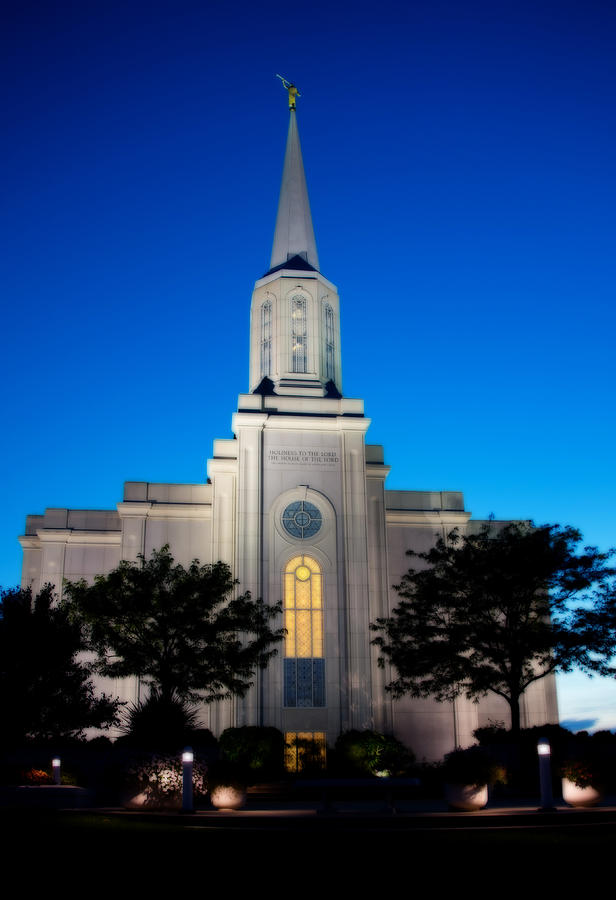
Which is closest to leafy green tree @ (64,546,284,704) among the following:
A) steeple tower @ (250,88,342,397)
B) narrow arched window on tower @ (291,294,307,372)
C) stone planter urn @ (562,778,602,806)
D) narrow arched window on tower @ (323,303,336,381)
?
stone planter urn @ (562,778,602,806)

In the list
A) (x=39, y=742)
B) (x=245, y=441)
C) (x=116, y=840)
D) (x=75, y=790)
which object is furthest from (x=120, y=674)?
(x=116, y=840)

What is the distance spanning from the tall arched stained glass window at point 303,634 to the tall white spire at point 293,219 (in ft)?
54.0

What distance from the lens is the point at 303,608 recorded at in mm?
37844

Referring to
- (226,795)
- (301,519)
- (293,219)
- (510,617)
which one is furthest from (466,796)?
(293,219)

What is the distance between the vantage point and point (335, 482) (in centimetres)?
3975

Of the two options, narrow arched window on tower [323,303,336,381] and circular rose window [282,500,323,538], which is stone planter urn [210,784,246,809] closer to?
circular rose window [282,500,323,538]

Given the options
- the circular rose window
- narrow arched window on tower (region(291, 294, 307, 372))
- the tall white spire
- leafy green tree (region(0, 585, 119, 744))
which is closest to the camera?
leafy green tree (region(0, 585, 119, 744))

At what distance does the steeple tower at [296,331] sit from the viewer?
42375mm

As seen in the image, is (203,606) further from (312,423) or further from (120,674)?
(312,423)

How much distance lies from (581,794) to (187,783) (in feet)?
28.0

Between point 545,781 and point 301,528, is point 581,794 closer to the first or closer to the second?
point 545,781

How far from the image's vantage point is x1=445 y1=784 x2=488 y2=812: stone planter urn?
60.3 ft

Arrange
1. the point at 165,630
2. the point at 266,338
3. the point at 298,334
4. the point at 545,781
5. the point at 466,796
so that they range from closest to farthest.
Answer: the point at 545,781 < the point at 466,796 < the point at 165,630 < the point at 298,334 < the point at 266,338

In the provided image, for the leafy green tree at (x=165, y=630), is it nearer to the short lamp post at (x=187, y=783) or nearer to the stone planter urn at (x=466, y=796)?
the short lamp post at (x=187, y=783)
